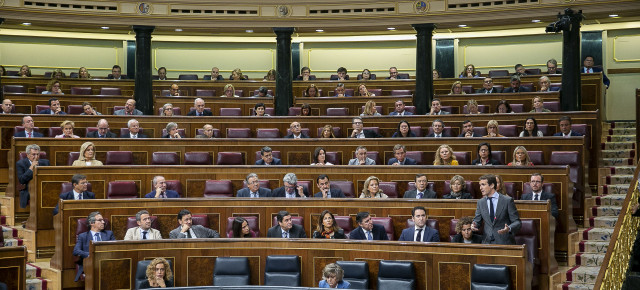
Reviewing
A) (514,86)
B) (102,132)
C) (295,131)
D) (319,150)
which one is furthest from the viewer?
(514,86)

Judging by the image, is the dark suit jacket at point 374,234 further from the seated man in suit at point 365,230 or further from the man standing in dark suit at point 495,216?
the man standing in dark suit at point 495,216

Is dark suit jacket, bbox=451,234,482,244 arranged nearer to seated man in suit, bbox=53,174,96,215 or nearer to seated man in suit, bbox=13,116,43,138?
seated man in suit, bbox=53,174,96,215

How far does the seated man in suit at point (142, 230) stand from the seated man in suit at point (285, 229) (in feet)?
2.99

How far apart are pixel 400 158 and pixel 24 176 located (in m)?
3.50

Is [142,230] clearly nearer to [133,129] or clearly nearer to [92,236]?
[92,236]

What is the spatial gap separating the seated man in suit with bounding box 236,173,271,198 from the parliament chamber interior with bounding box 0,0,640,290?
0.02m

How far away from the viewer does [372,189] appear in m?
7.13

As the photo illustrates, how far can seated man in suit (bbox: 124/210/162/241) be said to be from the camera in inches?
258

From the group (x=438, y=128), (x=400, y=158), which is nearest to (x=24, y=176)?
(x=400, y=158)

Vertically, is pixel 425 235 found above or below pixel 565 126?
below

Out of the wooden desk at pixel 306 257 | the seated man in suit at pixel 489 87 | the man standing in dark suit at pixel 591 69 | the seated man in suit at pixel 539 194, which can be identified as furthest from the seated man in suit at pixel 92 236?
the man standing in dark suit at pixel 591 69

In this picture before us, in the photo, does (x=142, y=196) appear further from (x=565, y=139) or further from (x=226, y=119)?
(x=565, y=139)

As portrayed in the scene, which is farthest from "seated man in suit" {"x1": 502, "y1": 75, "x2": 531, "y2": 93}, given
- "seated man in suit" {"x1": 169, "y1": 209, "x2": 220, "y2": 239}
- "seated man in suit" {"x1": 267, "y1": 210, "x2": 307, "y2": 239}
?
"seated man in suit" {"x1": 169, "y1": 209, "x2": 220, "y2": 239}

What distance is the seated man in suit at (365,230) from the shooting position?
6465 mm
